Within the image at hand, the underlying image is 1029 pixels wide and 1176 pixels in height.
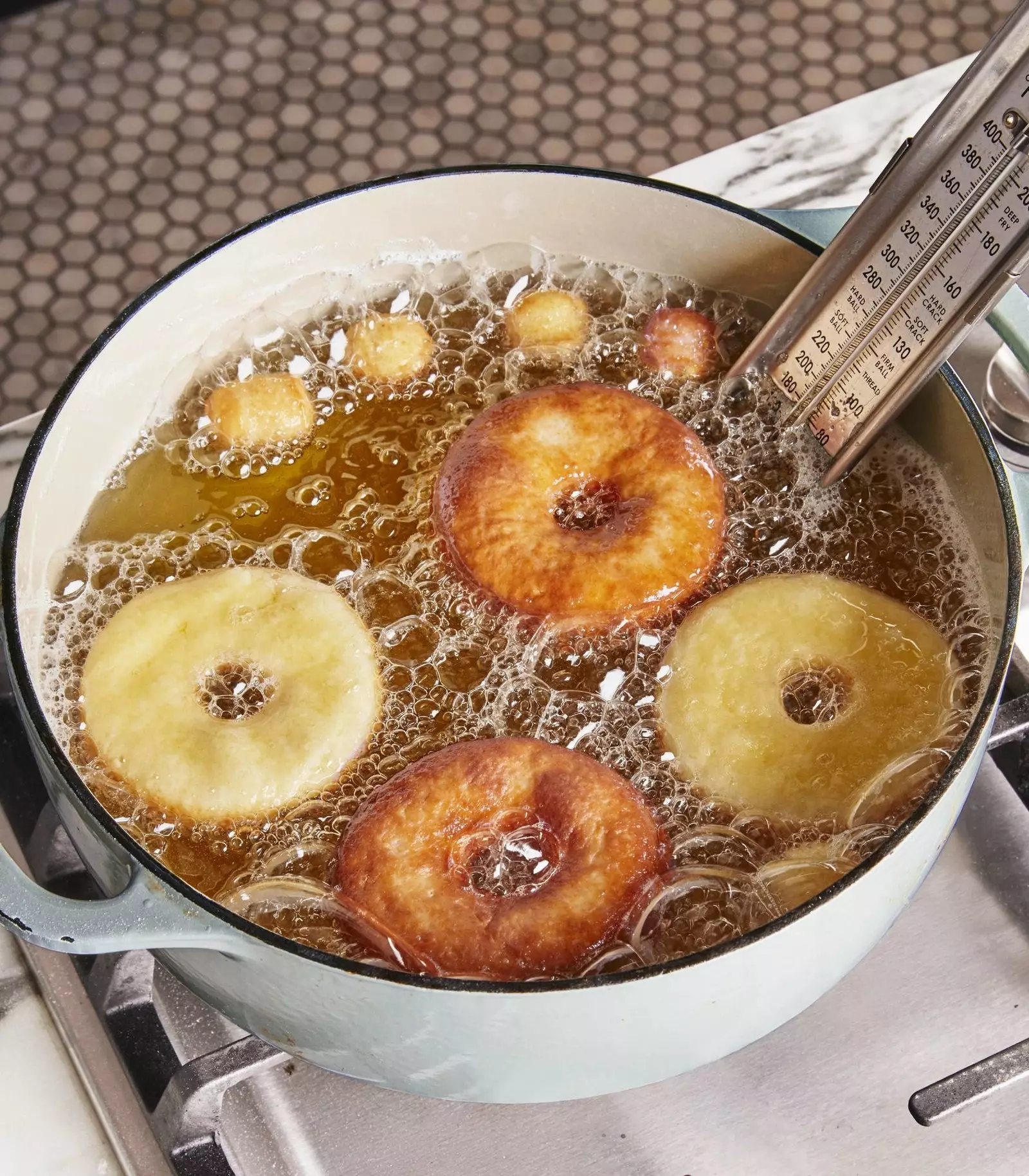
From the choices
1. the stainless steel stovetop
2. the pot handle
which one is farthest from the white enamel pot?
the stainless steel stovetop

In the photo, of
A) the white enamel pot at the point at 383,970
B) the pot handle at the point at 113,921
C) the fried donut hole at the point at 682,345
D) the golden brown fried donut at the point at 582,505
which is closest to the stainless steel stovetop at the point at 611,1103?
the white enamel pot at the point at 383,970

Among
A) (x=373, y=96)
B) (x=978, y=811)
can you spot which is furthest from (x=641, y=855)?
(x=373, y=96)

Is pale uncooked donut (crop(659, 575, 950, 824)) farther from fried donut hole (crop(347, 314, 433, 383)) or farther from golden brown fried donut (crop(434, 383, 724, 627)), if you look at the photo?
fried donut hole (crop(347, 314, 433, 383))

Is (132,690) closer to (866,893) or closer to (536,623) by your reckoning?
(536,623)

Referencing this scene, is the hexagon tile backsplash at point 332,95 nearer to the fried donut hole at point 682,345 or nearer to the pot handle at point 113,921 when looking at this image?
the fried donut hole at point 682,345

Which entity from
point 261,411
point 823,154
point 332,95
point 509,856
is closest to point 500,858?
point 509,856
